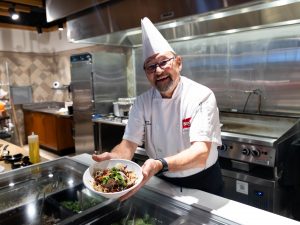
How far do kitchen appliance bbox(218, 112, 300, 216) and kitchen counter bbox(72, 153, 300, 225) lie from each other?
3.48 ft

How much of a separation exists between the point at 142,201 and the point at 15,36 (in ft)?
18.0

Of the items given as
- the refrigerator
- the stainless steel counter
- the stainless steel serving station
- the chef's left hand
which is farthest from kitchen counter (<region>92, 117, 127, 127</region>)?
the chef's left hand

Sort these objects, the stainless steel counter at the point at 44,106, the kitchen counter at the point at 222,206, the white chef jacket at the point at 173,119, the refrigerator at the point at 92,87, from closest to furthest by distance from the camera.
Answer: the kitchen counter at the point at 222,206 < the white chef jacket at the point at 173,119 < the refrigerator at the point at 92,87 < the stainless steel counter at the point at 44,106

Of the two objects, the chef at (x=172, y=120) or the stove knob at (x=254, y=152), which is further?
the stove knob at (x=254, y=152)

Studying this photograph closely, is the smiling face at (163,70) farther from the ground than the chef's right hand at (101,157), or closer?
farther from the ground

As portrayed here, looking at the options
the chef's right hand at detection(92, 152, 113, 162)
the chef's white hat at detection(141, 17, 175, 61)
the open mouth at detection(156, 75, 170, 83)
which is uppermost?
the chef's white hat at detection(141, 17, 175, 61)

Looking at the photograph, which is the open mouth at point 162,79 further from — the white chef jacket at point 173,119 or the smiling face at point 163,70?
the white chef jacket at point 173,119

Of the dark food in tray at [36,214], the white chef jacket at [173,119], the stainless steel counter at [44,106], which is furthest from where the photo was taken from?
the stainless steel counter at [44,106]

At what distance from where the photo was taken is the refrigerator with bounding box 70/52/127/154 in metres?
3.74

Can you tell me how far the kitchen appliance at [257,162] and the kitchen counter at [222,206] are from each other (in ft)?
3.48

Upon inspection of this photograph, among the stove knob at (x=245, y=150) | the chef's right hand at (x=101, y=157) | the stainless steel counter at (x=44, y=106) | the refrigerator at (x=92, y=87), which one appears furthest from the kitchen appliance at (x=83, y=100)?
the chef's right hand at (x=101, y=157)

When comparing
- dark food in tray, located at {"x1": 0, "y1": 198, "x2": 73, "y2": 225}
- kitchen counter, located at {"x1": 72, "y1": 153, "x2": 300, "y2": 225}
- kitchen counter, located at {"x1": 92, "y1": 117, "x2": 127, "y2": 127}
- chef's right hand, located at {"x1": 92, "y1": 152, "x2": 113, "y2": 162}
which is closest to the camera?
kitchen counter, located at {"x1": 72, "y1": 153, "x2": 300, "y2": 225}

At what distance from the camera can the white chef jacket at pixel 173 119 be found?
1280 millimetres

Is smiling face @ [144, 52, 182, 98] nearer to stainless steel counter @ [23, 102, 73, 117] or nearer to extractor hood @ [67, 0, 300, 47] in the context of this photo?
extractor hood @ [67, 0, 300, 47]
